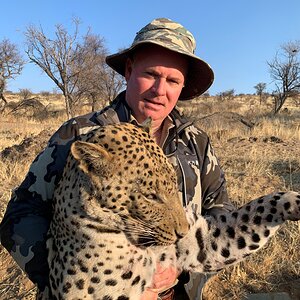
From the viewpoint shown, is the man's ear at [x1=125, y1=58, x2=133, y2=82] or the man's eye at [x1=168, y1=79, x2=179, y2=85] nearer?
the man's eye at [x1=168, y1=79, x2=179, y2=85]

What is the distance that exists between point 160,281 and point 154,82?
135 centimetres

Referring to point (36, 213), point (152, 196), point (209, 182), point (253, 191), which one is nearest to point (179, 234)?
point (152, 196)

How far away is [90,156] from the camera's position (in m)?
2.31

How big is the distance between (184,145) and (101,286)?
1.27m

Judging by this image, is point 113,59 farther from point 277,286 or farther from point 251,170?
point 251,170

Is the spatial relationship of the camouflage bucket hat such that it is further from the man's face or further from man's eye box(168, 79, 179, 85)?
man's eye box(168, 79, 179, 85)

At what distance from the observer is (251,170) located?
28.2 ft

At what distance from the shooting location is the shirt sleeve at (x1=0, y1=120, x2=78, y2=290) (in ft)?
8.53

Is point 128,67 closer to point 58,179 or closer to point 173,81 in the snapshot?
point 173,81

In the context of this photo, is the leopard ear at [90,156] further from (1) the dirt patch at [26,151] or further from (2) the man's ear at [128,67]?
(1) the dirt patch at [26,151]

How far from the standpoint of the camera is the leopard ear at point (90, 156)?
2.26m

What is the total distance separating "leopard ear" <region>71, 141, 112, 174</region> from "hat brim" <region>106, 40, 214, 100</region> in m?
0.97

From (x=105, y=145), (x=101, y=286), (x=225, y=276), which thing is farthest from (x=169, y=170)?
(x=225, y=276)

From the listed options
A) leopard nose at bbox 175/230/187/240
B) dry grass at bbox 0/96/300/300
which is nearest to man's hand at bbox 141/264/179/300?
leopard nose at bbox 175/230/187/240
